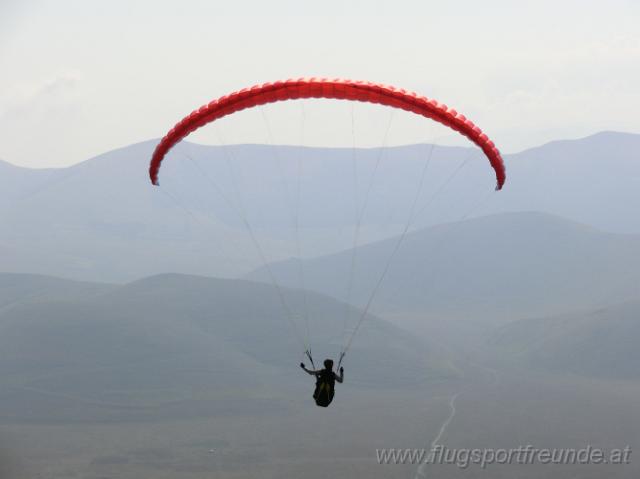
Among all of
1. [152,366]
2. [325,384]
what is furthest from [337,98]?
[152,366]

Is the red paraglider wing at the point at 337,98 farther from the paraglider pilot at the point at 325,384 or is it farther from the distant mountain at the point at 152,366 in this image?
the distant mountain at the point at 152,366

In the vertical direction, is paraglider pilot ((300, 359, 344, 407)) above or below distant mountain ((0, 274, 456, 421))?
above

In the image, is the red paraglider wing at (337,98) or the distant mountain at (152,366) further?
the distant mountain at (152,366)

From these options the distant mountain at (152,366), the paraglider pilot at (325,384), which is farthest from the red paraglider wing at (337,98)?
the distant mountain at (152,366)

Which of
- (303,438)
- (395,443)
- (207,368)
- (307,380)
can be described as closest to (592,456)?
(395,443)

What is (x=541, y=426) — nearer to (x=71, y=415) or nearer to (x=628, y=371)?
(x=628, y=371)

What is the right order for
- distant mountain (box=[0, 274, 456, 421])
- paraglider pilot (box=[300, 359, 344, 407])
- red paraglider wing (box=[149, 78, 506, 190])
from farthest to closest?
distant mountain (box=[0, 274, 456, 421]) → red paraglider wing (box=[149, 78, 506, 190]) → paraglider pilot (box=[300, 359, 344, 407])

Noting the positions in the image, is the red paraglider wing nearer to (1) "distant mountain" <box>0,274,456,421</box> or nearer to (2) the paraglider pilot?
(2) the paraglider pilot

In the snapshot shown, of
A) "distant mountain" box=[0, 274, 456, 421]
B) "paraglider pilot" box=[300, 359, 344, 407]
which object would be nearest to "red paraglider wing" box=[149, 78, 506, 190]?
"paraglider pilot" box=[300, 359, 344, 407]
